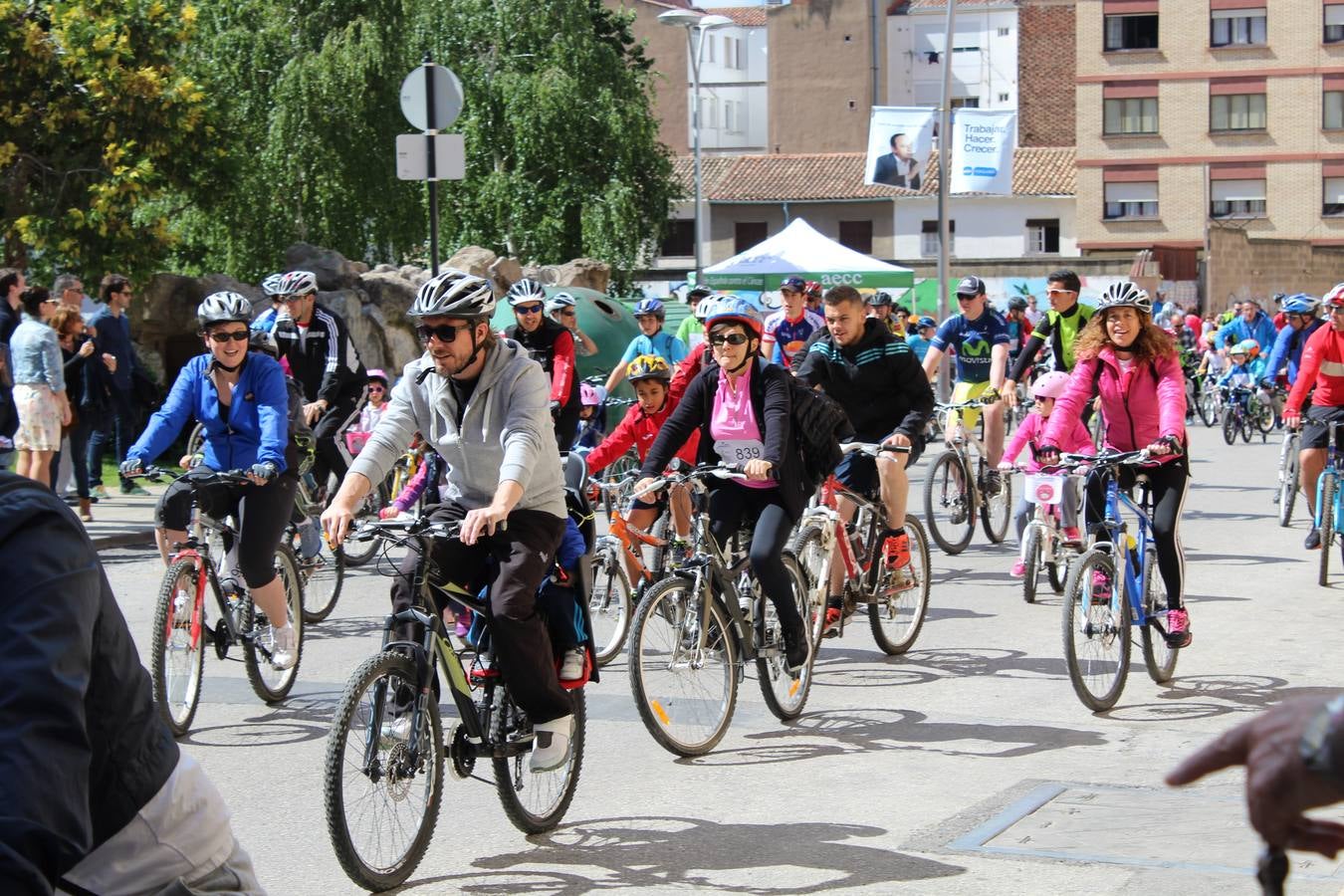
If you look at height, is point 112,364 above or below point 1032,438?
above

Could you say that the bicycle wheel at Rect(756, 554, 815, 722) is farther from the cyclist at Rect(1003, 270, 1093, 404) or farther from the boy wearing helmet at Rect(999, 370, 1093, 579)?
the cyclist at Rect(1003, 270, 1093, 404)

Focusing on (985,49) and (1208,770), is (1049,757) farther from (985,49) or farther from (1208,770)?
(985,49)

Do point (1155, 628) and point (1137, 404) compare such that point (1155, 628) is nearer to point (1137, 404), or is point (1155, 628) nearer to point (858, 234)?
point (1137, 404)

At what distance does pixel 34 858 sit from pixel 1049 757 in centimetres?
559

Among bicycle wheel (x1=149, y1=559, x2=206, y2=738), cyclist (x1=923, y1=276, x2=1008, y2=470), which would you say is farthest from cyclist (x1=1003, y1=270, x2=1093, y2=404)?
bicycle wheel (x1=149, y1=559, x2=206, y2=738)

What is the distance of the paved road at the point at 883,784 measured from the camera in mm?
5520

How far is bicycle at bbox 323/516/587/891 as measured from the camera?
17.0 ft

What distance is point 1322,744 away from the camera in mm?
1487

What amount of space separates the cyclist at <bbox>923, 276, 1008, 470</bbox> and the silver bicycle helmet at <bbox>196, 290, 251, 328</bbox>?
7.17m

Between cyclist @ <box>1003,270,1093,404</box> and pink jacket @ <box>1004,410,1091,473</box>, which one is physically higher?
cyclist @ <box>1003,270,1093,404</box>

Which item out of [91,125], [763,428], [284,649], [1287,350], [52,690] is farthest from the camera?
[91,125]

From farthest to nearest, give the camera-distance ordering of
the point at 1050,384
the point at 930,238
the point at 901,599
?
the point at 930,238 < the point at 1050,384 < the point at 901,599

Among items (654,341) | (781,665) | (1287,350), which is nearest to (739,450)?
(781,665)

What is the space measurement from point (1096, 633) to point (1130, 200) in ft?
201
